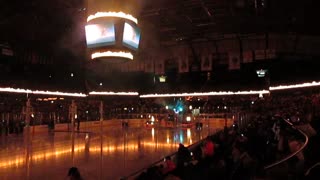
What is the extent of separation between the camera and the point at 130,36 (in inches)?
338

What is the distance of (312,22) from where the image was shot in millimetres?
11727

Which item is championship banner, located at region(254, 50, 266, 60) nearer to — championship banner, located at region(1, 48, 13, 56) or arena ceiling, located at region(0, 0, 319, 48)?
arena ceiling, located at region(0, 0, 319, 48)

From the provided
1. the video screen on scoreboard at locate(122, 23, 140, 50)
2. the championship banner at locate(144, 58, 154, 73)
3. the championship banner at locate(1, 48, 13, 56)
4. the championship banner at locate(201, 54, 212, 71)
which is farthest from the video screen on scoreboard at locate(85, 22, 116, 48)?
the championship banner at locate(144, 58, 154, 73)

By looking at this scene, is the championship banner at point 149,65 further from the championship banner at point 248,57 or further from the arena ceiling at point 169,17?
the championship banner at point 248,57

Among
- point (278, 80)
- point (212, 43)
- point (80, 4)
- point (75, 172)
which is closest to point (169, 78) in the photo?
point (278, 80)

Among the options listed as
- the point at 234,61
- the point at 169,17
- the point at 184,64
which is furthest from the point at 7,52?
the point at 234,61

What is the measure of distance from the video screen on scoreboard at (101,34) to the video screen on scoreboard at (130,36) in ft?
1.01

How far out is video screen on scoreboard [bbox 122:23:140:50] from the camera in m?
8.28

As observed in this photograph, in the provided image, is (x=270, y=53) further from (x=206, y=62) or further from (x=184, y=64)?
(x=184, y=64)

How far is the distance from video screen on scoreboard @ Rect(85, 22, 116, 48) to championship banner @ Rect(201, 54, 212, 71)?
8.66 meters

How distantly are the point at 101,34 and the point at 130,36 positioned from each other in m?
0.75

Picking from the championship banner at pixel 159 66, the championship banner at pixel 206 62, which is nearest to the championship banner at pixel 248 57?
the championship banner at pixel 206 62

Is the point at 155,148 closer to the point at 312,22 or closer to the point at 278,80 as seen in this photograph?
the point at 312,22

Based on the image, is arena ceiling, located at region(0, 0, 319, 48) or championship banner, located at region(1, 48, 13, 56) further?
championship banner, located at region(1, 48, 13, 56)
